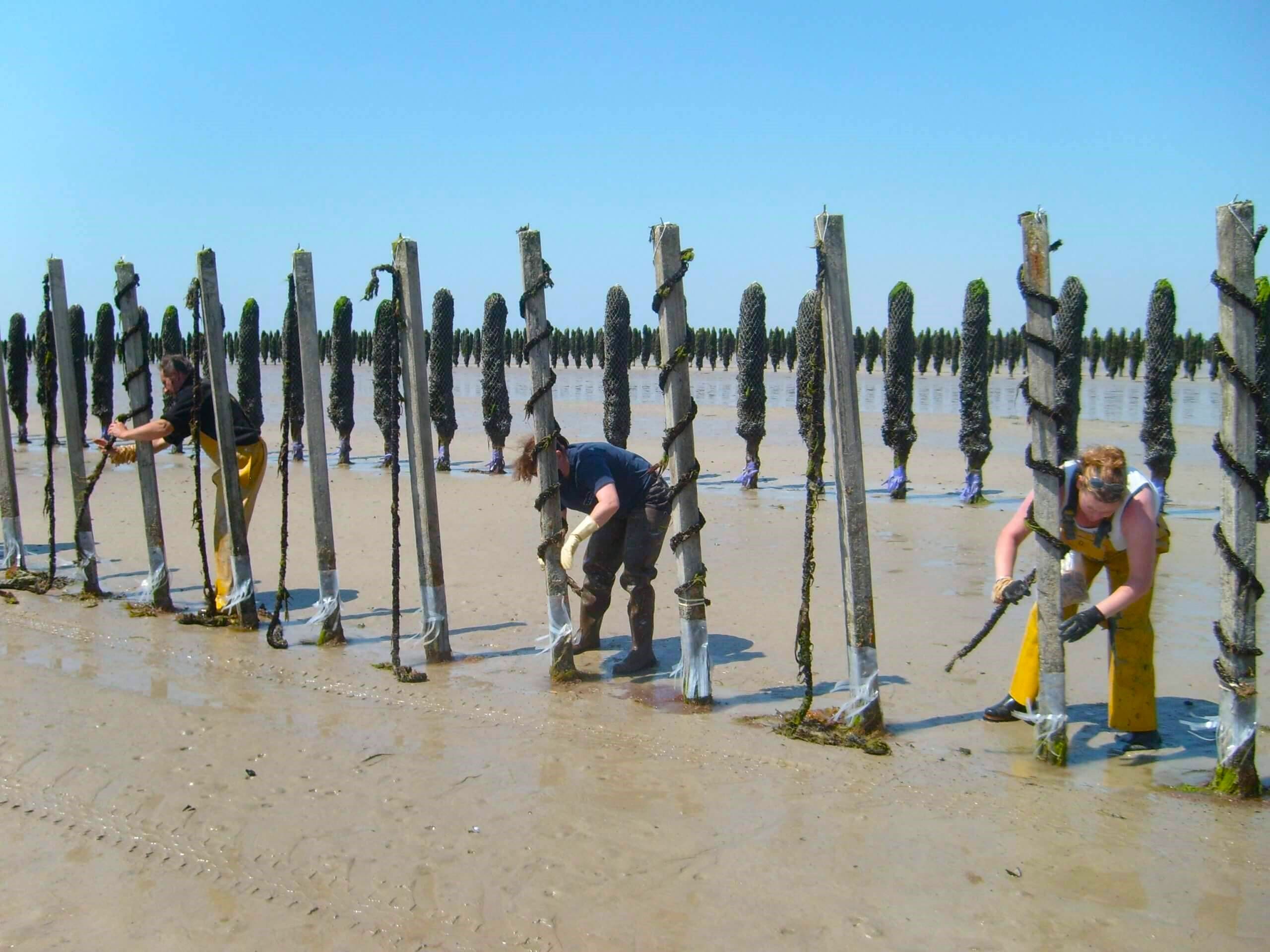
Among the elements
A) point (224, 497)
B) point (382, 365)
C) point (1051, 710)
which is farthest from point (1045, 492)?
point (382, 365)

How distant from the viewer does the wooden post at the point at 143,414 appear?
7.83 m

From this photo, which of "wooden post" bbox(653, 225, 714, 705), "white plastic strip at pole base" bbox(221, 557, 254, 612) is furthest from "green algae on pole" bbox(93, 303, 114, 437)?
"wooden post" bbox(653, 225, 714, 705)

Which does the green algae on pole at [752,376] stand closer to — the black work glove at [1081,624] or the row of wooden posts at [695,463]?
the row of wooden posts at [695,463]

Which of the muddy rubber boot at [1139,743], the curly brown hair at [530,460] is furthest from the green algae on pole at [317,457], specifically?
the muddy rubber boot at [1139,743]

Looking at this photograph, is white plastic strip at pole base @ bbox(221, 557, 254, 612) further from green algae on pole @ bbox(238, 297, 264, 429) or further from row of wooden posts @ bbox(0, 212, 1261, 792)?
green algae on pole @ bbox(238, 297, 264, 429)

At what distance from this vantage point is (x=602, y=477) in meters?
6.18

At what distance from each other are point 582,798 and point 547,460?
218 cm

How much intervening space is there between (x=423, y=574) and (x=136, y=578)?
406 centimetres

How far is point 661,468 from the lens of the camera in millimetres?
6055

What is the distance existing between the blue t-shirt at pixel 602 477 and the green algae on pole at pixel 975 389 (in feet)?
24.6

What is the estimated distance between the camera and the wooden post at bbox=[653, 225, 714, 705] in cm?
561

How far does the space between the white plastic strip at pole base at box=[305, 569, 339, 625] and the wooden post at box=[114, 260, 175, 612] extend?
1.60 m

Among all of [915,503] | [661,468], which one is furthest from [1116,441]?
[661,468]

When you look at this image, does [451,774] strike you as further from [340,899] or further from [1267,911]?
[1267,911]
